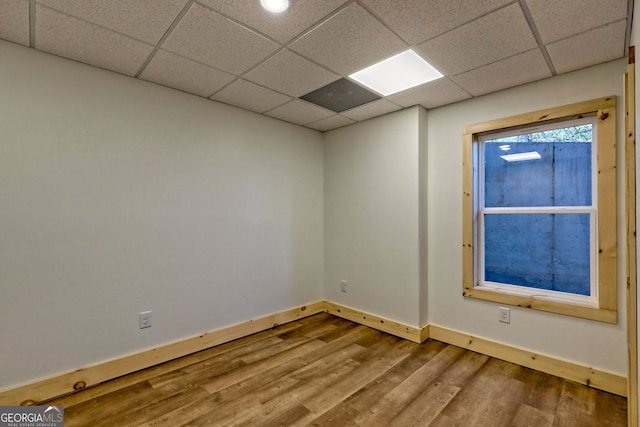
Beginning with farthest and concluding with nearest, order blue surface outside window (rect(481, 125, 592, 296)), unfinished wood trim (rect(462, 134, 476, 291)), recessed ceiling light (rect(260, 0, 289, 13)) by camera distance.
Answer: unfinished wood trim (rect(462, 134, 476, 291))
blue surface outside window (rect(481, 125, 592, 296))
recessed ceiling light (rect(260, 0, 289, 13))

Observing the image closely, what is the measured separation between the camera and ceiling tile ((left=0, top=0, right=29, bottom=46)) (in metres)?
1.62

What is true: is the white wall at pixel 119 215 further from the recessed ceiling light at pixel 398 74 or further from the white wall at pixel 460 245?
the white wall at pixel 460 245

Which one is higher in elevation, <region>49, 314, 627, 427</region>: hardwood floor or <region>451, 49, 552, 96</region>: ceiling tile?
<region>451, 49, 552, 96</region>: ceiling tile

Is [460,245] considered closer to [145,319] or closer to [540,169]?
[540,169]

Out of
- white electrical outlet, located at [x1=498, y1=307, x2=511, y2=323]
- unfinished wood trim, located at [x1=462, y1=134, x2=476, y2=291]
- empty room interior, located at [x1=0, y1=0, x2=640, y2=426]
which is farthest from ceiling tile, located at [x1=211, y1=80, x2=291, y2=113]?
white electrical outlet, located at [x1=498, y1=307, x2=511, y2=323]

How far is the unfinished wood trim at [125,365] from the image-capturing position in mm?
1952

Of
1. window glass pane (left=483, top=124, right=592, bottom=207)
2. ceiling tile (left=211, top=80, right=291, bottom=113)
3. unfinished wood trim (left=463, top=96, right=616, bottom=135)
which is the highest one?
ceiling tile (left=211, top=80, right=291, bottom=113)

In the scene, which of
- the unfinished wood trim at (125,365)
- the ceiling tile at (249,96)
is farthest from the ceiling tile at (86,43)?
the unfinished wood trim at (125,365)

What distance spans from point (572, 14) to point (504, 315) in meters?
2.26

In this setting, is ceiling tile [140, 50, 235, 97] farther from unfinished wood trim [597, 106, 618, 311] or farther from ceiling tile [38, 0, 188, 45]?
unfinished wood trim [597, 106, 618, 311]

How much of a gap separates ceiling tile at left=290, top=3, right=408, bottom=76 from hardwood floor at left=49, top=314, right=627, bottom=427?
2.42m

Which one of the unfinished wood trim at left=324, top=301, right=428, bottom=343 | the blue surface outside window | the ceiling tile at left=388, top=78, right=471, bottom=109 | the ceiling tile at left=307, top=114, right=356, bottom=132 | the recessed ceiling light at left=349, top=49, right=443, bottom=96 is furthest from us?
the ceiling tile at left=307, top=114, right=356, bottom=132

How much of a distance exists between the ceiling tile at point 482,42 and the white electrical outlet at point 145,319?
2940 mm

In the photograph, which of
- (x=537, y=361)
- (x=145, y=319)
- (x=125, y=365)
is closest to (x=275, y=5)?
(x=145, y=319)
